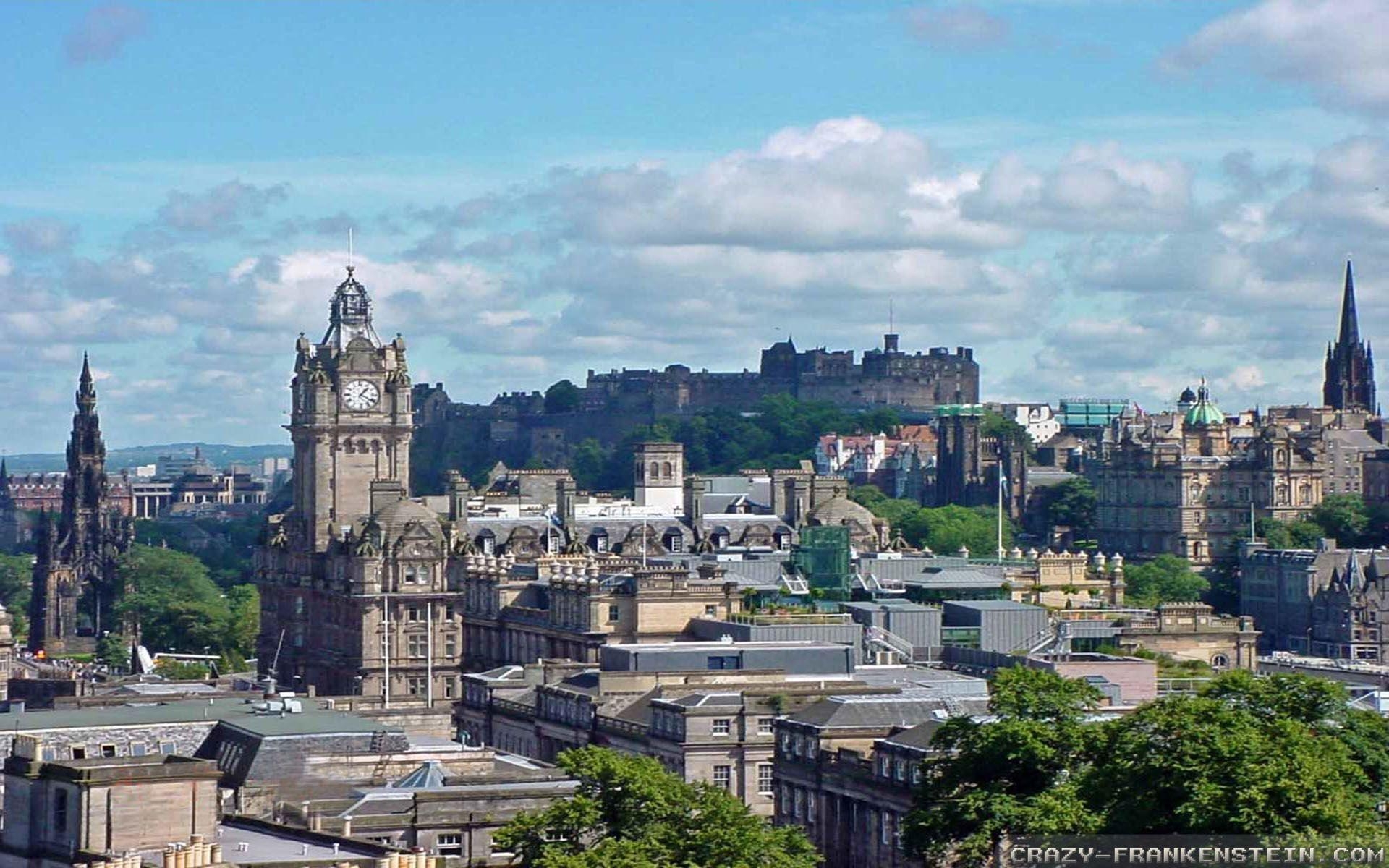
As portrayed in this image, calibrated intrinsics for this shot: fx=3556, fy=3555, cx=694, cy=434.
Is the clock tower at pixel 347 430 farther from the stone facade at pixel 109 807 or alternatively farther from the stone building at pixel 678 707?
the stone facade at pixel 109 807

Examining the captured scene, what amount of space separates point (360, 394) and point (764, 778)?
7620 cm

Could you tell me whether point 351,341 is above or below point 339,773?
above

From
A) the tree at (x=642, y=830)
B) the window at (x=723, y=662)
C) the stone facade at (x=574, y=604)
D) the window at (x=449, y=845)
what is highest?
the stone facade at (x=574, y=604)

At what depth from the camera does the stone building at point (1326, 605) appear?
18488 cm

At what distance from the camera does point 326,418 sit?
175 m

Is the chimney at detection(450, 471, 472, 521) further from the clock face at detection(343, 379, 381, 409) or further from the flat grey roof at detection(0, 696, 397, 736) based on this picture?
the flat grey roof at detection(0, 696, 397, 736)

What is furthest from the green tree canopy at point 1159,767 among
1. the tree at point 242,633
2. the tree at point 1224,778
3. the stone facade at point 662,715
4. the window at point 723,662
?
the tree at point 242,633

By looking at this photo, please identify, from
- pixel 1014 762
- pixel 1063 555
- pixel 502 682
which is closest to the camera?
pixel 1014 762

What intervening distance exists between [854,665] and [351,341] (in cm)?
6666

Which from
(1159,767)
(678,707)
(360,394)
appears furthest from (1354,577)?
(1159,767)

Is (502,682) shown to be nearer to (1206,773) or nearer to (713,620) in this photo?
(713,620)

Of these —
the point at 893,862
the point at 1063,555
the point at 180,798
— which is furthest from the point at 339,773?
the point at 1063,555

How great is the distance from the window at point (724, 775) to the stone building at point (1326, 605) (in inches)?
3205

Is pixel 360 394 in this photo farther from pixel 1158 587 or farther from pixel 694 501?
pixel 1158 587
